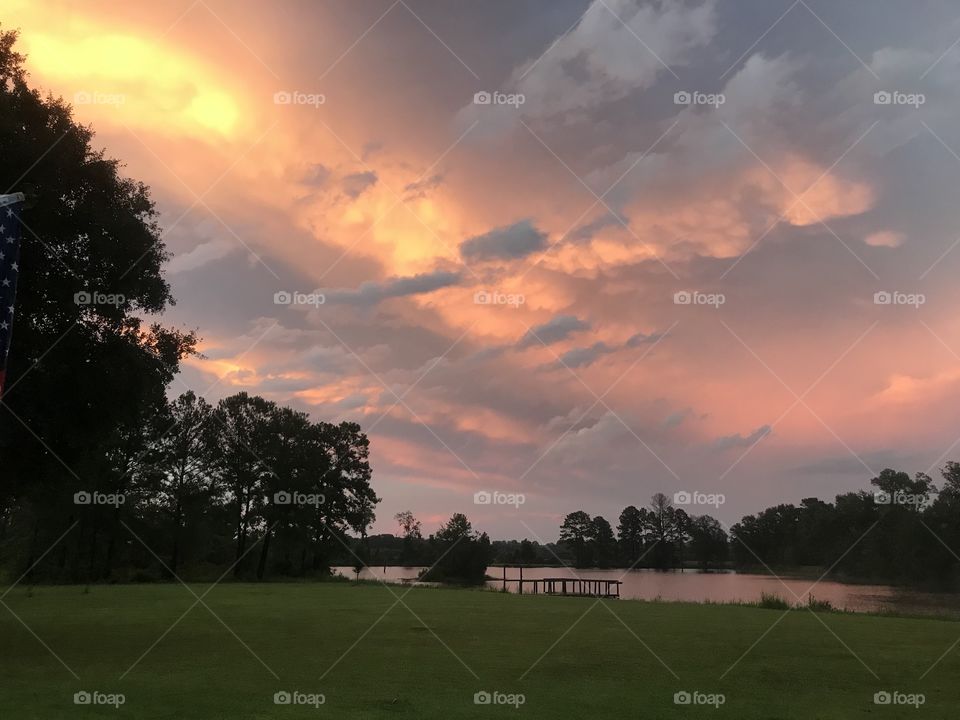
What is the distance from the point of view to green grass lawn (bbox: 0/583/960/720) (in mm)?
9859

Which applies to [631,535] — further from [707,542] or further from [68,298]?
[68,298]

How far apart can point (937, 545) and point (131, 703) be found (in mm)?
73476

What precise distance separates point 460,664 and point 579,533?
9204 centimetres

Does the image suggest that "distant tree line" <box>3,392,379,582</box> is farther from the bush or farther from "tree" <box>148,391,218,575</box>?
the bush

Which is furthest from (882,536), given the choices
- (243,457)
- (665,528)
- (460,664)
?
(460,664)

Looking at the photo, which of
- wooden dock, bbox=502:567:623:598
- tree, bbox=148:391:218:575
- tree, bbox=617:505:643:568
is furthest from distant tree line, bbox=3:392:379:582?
tree, bbox=617:505:643:568

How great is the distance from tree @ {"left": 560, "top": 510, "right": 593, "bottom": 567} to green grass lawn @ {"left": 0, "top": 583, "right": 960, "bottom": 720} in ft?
262

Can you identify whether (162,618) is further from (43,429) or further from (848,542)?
(848,542)

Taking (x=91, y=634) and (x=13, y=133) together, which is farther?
(x=91, y=634)

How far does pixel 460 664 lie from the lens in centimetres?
1327

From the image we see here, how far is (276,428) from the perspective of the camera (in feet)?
217

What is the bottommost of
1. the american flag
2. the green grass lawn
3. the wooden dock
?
the wooden dock

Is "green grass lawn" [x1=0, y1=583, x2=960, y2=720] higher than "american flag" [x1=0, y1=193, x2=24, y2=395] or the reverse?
the reverse

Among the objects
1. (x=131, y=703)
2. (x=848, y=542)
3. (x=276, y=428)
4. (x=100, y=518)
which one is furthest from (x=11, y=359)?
(x=848, y=542)
